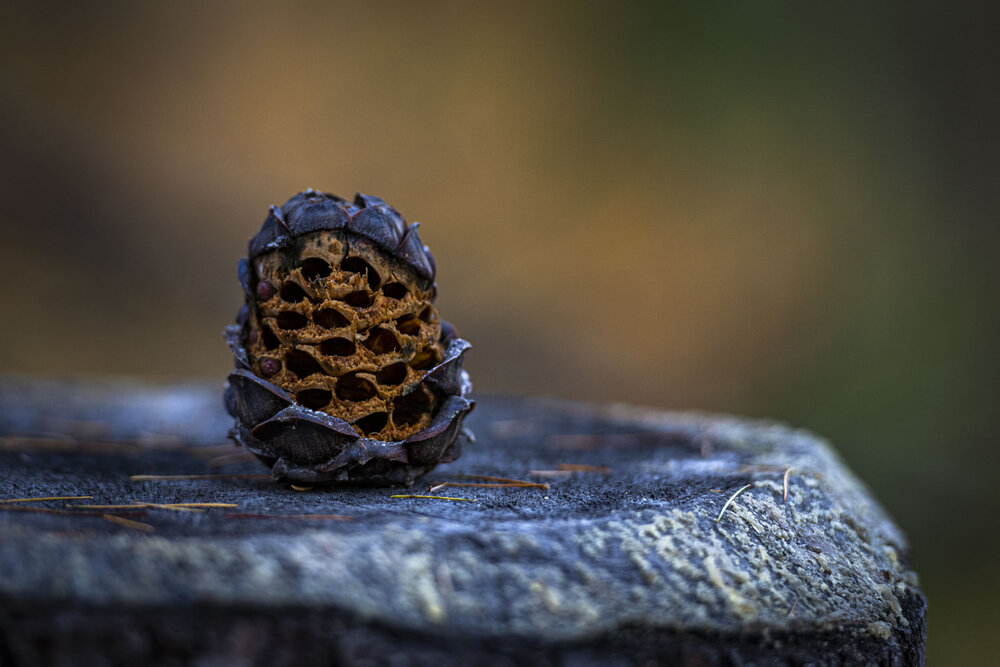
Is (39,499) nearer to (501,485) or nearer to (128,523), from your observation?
(128,523)

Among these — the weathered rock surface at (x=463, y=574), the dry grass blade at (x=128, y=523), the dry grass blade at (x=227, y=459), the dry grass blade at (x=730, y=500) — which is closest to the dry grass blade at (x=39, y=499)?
the weathered rock surface at (x=463, y=574)

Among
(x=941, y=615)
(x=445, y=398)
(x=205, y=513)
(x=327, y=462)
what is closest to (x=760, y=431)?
(x=445, y=398)

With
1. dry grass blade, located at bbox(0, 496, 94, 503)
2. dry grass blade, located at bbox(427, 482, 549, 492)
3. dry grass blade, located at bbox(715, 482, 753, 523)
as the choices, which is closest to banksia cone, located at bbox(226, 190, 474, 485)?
dry grass blade, located at bbox(427, 482, 549, 492)

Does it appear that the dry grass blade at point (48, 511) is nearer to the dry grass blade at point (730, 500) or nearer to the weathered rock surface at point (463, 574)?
the weathered rock surface at point (463, 574)

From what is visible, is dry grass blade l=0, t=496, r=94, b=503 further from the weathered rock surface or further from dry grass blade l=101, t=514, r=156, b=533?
dry grass blade l=101, t=514, r=156, b=533

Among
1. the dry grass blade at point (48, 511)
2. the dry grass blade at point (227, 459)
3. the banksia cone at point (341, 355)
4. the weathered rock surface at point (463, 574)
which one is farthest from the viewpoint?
the dry grass blade at point (227, 459)

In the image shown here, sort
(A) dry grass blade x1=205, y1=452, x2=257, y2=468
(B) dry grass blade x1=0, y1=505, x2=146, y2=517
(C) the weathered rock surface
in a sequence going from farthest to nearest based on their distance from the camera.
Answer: (A) dry grass blade x1=205, y1=452, x2=257, y2=468, (B) dry grass blade x1=0, y1=505, x2=146, y2=517, (C) the weathered rock surface

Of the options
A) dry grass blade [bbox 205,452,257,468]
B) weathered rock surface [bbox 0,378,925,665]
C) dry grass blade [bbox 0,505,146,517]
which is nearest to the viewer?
weathered rock surface [bbox 0,378,925,665]
